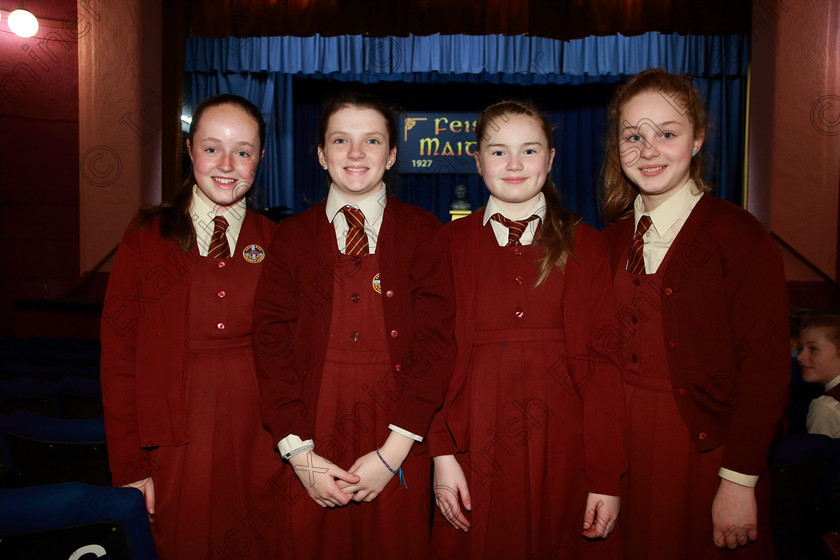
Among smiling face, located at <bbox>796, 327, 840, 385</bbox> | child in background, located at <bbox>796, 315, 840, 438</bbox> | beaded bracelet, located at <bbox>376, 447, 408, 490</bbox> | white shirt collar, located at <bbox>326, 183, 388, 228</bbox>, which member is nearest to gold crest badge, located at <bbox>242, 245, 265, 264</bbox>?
white shirt collar, located at <bbox>326, 183, 388, 228</bbox>

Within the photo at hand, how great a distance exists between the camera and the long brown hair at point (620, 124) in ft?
4.80

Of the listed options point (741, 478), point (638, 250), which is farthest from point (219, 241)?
point (741, 478)

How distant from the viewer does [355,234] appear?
1.47 meters

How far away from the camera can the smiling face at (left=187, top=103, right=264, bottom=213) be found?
1531 mm

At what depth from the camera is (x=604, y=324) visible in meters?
1.40

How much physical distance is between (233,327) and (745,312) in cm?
120

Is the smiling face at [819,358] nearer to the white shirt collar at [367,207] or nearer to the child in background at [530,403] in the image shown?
the child in background at [530,403]

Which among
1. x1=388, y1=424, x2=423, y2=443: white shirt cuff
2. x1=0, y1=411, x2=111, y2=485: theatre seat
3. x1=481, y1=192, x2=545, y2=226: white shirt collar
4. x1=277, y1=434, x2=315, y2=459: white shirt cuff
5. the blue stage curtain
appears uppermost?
the blue stage curtain

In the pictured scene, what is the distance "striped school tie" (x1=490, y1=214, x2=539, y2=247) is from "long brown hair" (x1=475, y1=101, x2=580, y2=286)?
0.13 feet

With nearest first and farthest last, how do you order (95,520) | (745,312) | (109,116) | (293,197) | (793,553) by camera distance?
(95,520) → (745,312) → (793,553) → (109,116) → (293,197)

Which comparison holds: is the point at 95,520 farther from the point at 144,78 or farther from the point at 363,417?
the point at 144,78

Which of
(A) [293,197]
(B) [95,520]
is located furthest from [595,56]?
(B) [95,520]

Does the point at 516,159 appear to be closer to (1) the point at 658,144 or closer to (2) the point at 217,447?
(1) the point at 658,144

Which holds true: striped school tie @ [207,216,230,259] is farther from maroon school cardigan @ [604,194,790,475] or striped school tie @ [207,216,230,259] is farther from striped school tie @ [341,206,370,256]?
maroon school cardigan @ [604,194,790,475]
